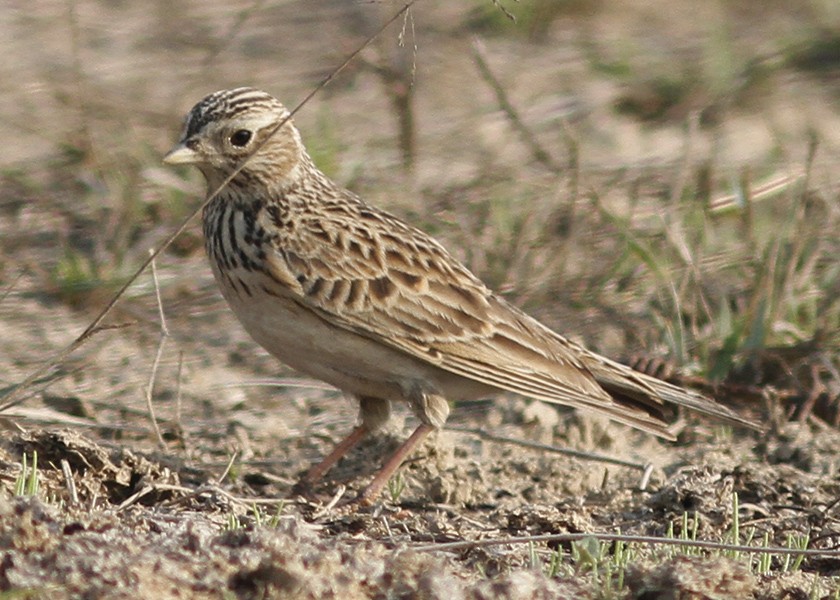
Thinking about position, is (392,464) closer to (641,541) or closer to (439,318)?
(439,318)

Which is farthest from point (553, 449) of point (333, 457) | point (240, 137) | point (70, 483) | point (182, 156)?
point (70, 483)

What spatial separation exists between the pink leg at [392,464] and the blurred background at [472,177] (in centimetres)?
93

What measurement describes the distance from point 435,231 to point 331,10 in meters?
3.33

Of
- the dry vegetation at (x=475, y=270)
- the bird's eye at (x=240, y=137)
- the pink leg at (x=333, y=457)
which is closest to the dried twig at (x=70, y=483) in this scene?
the dry vegetation at (x=475, y=270)

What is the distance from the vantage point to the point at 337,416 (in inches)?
288

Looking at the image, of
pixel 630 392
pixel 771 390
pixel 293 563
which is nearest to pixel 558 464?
pixel 630 392

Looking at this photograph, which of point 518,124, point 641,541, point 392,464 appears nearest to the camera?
point 641,541

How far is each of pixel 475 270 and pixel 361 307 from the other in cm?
194

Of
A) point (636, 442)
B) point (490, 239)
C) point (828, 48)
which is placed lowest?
point (636, 442)

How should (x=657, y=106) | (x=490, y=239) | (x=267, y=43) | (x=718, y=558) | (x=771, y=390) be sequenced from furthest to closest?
(x=267, y=43)
(x=657, y=106)
(x=490, y=239)
(x=771, y=390)
(x=718, y=558)

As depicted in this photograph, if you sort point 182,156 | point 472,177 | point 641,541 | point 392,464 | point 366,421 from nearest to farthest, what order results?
point 641,541
point 392,464
point 182,156
point 366,421
point 472,177

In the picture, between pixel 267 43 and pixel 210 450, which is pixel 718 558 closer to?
pixel 210 450

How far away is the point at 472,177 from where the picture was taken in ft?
30.5

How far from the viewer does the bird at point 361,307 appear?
19.8 feet
